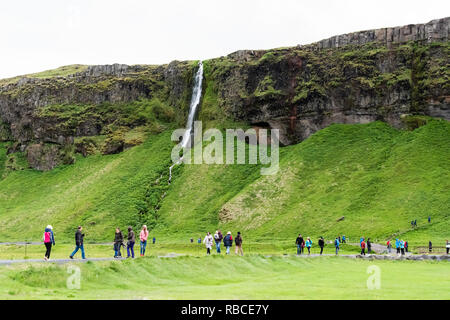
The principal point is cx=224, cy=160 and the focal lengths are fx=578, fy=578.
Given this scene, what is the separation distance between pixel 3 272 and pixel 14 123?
12931 centimetres

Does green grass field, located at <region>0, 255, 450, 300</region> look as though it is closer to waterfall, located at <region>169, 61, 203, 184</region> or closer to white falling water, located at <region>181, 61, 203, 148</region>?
waterfall, located at <region>169, 61, 203, 184</region>

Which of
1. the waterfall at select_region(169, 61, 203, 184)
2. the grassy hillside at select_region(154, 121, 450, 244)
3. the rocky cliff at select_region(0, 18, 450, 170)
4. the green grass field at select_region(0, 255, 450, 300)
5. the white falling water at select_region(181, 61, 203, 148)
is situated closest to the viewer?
the green grass field at select_region(0, 255, 450, 300)

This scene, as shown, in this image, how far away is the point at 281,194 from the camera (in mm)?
92500

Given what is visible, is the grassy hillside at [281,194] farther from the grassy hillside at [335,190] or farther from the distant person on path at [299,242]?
the distant person on path at [299,242]

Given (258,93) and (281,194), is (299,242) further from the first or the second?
(258,93)

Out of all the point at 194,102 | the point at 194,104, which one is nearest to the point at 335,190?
the point at 194,104

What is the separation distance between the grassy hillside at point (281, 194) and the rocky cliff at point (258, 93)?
5591 millimetres

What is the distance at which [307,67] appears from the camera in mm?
113688

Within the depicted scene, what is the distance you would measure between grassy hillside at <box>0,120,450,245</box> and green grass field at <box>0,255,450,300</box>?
35826 mm

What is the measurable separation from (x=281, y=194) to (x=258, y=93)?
30540mm

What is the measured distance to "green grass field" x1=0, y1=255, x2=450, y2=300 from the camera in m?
22.2

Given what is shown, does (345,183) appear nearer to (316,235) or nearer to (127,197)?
(316,235)

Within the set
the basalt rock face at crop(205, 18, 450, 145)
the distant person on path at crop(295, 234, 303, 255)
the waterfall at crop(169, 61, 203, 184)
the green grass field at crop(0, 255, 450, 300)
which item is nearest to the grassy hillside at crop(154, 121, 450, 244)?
the basalt rock face at crop(205, 18, 450, 145)
